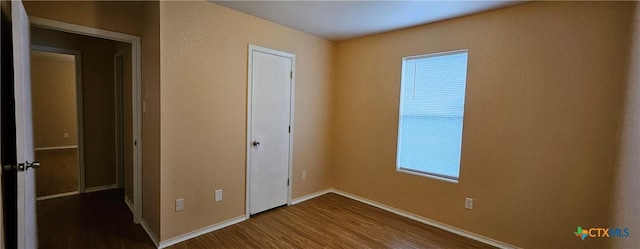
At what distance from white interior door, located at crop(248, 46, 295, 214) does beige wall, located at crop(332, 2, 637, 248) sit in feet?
4.66

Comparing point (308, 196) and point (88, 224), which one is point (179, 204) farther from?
point (308, 196)

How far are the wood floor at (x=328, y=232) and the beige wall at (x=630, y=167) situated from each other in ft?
3.46

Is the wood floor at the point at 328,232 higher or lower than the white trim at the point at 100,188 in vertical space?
lower

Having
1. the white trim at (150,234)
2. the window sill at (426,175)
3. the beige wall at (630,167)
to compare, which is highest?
the beige wall at (630,167)

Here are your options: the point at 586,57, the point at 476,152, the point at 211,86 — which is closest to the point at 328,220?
the point at 476,152

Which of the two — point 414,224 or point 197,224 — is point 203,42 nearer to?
point 197,224

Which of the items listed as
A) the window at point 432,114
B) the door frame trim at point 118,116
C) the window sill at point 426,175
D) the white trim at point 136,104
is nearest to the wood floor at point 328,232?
the window sill at point 426,175

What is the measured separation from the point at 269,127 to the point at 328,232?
1366 millimetres

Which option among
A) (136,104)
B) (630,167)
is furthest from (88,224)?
(630,167)

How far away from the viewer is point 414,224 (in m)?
3.02

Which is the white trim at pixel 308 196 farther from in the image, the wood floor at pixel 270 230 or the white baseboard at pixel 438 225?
the white baseboard at pixel 438 225

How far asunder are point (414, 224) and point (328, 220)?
972 mm

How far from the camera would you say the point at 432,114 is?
3061 mm

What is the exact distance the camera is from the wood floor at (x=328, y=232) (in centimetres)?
254
